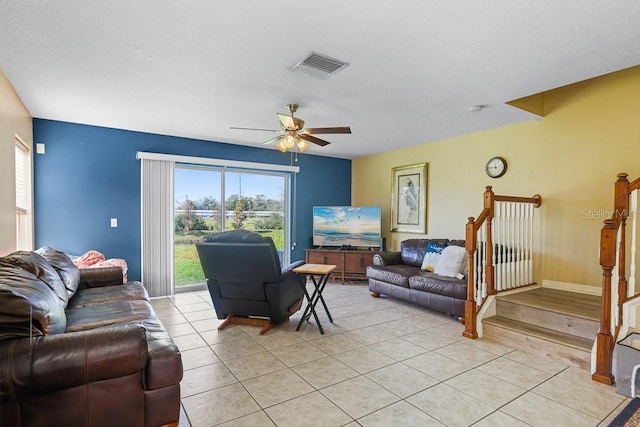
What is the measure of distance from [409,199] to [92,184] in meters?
5.02

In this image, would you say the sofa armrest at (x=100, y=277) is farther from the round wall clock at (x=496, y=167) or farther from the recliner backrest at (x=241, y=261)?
the round wall clock at (x=496, y=167)

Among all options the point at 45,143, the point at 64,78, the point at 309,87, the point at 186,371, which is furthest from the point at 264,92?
the point at 45,143

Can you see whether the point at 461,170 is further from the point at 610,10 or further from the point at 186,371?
the point at 186,371

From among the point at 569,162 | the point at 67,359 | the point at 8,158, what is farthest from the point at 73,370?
the point at 569,162

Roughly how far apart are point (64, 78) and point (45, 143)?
1.85 metres

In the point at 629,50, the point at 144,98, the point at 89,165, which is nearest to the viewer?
the point at 629,50

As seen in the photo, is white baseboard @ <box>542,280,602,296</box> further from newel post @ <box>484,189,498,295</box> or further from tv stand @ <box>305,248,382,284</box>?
tv stand @ <box>305,248,382,284</box>

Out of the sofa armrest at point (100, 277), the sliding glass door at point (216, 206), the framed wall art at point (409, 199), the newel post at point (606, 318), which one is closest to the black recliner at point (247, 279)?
the sofa armrest at point (100, 277)

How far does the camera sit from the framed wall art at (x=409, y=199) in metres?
5.77

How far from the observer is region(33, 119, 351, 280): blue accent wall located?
170 inches

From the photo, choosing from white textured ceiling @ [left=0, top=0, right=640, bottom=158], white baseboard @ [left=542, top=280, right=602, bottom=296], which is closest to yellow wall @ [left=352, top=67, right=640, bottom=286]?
white baseboard @ [left=542, top=280, right=602, bottom=296]

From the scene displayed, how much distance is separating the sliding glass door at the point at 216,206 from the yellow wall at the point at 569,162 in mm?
3369

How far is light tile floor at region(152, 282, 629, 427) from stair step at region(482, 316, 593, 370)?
0.25 feet

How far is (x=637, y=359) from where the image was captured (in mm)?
2273
